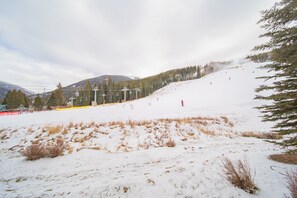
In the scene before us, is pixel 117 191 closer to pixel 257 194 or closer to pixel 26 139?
pixel 257 194

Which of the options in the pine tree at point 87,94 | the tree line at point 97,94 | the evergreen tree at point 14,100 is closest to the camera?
the evergreen tree at point 14,100

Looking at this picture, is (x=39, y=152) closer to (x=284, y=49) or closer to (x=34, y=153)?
(x=34, y=153)

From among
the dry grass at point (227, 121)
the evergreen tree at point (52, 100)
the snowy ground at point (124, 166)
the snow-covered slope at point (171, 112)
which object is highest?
the evergreen tree at point (52, 100)

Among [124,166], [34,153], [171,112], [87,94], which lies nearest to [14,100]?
[87,94]

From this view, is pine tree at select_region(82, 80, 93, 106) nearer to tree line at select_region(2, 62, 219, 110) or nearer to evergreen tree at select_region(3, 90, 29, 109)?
tree line at select_region(2, 62, 219, 110)

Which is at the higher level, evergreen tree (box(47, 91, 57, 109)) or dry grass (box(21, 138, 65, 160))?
evergreen tree (box(47, 91, 57, 109))

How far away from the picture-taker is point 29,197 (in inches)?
156

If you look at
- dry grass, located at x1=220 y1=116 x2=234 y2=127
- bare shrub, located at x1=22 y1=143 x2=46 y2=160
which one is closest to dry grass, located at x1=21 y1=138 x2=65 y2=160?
bare shrub, located at x1=22 y1=143 x2=46 y2=160

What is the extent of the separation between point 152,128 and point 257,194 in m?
8.00

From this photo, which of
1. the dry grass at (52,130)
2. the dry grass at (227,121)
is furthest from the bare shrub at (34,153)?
the dry grass at (227,121)

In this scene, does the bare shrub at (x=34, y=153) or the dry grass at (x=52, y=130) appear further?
the dry grass at (x=52, y=130)

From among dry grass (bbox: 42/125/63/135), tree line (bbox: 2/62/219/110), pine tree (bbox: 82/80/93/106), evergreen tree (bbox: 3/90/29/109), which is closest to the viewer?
dry grass (bbox: 42/125/63/135)

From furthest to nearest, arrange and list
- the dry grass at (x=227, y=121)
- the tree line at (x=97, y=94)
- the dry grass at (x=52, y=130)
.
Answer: the tree line at (x=97, y=94) → the dry grass at (x=227, y=121) → the dry grass at (x=52, y=130)

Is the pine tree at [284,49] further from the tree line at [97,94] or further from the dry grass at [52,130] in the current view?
the tree line at [97,94]
